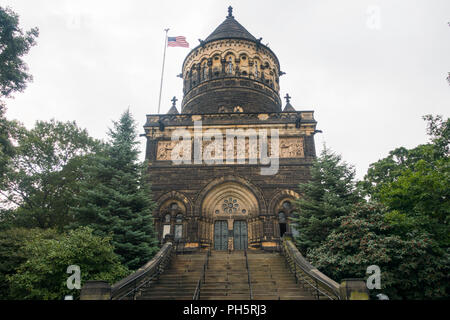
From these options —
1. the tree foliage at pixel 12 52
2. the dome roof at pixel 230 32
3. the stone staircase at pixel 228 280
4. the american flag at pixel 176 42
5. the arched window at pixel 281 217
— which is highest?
the dome roof at pixel 230 32

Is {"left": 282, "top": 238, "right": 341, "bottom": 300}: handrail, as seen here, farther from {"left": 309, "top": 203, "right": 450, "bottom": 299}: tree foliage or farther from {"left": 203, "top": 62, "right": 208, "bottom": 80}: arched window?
{"left": 203, "top": 62, "right": 208, "bottom": 80}: arched window

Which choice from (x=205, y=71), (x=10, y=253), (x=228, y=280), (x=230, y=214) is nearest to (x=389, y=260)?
(x=228, y=280)

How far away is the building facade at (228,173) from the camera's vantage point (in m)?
17.9

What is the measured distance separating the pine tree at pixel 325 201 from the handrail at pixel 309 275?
0.95m

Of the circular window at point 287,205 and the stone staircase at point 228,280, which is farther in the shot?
the circular window at point 287,205

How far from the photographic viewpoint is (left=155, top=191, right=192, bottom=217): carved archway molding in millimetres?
18078

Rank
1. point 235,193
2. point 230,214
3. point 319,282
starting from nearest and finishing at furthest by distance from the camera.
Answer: point 319,282
point 230,214
point 235,193

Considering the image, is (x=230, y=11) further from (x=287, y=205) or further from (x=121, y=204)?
(x=121, y=204)

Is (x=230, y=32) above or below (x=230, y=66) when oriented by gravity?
above

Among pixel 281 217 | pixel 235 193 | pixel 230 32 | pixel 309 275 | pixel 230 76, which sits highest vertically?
pixel 230 32

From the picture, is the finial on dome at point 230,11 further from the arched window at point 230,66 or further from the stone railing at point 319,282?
the stone railing at point 319,282

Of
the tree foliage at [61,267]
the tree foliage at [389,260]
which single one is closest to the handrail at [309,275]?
the tree foliage at [389,260]

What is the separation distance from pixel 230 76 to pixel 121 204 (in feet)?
49.5

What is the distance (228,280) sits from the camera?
11.2 metres
